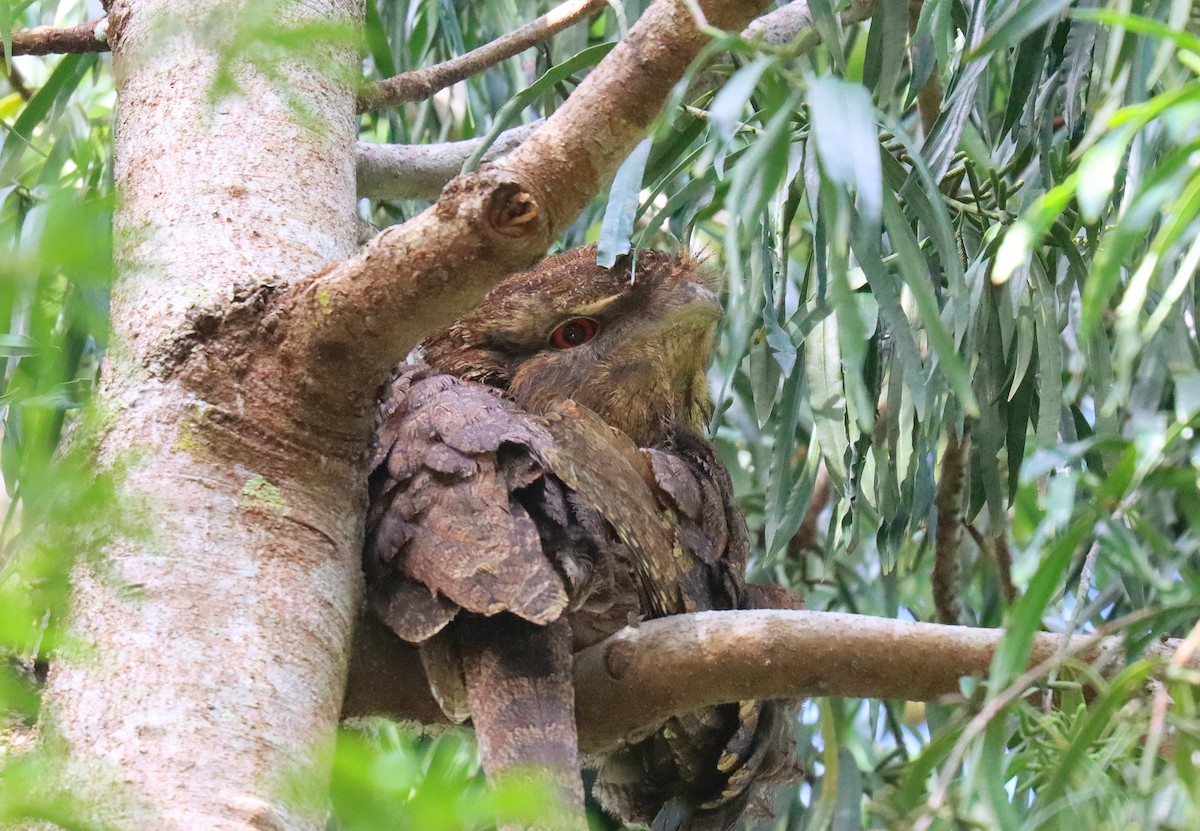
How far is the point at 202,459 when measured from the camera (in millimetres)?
1556

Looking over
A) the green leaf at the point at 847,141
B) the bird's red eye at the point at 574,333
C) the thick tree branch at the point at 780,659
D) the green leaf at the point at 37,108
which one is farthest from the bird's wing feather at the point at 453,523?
the green leaf at the point at 37,108

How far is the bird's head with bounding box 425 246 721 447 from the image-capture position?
89.0 inches

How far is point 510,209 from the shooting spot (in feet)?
4.65

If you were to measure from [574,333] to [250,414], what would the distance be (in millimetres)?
819

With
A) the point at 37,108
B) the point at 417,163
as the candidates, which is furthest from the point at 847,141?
the point at 37,108

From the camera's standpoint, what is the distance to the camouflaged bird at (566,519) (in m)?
1.58

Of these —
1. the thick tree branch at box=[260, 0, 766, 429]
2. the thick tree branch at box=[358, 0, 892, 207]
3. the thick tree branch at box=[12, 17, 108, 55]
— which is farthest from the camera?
the thick tree branch at box=[358, 0, 892, 207]

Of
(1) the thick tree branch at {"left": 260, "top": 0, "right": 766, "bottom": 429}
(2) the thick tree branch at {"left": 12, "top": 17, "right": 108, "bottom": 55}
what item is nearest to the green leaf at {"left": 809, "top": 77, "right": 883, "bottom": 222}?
(1) the thick tree branch at {"left": 260, "top": 0, "right": 766, "bottom": 429}

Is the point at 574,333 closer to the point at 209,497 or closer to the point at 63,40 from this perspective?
the point at 209,497

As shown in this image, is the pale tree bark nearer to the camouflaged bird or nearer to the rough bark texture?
the rough bark texture

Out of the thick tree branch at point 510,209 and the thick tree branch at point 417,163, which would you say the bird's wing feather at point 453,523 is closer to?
the thick tree branch at point 510,209

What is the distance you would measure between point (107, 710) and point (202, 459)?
344mm

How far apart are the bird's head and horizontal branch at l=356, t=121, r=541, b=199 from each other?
341 millimetres

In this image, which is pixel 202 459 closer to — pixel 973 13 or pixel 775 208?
pixel 775 208
